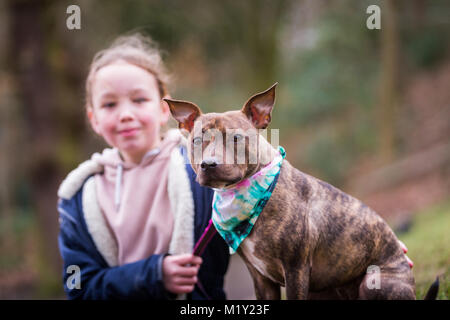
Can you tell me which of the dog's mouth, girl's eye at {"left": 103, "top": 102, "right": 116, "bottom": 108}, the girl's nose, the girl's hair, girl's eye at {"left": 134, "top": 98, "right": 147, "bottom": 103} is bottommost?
the dog's mouth

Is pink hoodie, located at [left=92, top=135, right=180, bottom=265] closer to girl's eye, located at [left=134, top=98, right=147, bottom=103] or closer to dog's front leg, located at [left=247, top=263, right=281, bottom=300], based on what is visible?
girl's eye, located at [left=134, top=98, right=147, bottom=103]

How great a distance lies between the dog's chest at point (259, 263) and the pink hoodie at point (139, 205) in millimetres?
813

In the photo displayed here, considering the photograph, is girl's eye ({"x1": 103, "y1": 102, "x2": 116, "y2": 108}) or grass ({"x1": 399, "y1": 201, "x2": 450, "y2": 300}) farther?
girl's eye ({"x1": 103, "y1": 102, "x2": 116, "y2": 108})

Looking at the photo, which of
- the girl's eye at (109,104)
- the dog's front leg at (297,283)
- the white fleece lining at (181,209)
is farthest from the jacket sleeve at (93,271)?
the dog's front leg at (297,283)

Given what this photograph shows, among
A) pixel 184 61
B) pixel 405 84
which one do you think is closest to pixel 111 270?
pixel 184 61

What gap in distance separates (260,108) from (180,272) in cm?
114

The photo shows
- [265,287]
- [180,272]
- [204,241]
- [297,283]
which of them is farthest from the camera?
[180,272]

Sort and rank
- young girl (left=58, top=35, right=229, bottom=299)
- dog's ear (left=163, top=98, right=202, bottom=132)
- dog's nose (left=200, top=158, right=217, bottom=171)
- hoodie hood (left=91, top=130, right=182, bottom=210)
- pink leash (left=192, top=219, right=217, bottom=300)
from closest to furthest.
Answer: dog's nose (left=200, top=158, right=217, bottom=171)
dog's ear (left=163, top=98, right=202, bottom=132)
pink leash (left=192, top=219, right=217, bottom=300)
young girl (left=58, top=35, right=229, bottom=299)
hoodie hood (left=91, top=130, right=182, bottom=210)

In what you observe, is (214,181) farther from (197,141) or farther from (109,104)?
(109,104)

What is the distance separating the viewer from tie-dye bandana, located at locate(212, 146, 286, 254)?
189cm

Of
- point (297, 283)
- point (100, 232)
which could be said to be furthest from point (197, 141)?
point (100, 232)

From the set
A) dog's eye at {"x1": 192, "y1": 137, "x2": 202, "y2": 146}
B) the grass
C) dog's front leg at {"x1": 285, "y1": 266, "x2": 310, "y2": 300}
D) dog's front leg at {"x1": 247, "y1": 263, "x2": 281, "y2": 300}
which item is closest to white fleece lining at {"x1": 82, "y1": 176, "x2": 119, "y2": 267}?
dog's front leg at {"x1": 247, "y1": 263, "x2": 281, "y2": 300}

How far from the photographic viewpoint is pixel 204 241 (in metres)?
2.38
